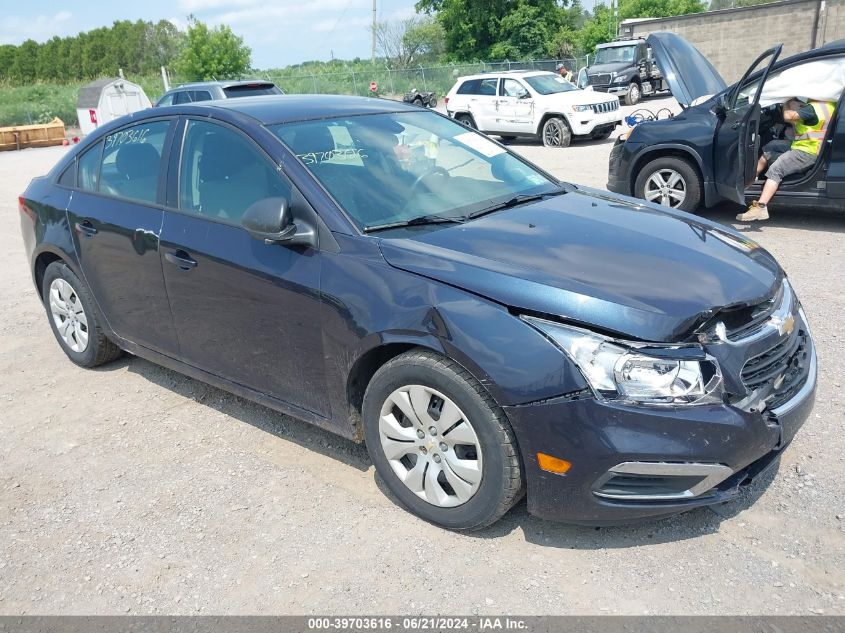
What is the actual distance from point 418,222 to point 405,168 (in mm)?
477

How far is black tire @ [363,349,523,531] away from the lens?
111 inches

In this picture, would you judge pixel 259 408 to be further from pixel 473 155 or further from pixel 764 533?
pixel 764 533

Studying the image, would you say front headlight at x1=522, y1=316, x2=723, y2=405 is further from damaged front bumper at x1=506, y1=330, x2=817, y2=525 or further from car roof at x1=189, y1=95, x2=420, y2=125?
car roof at x1=189, y1=95, x2=420, y2=125

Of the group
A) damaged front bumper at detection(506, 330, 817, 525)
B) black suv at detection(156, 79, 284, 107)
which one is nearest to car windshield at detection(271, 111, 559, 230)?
damaged front bumper at detection(506, 330, 817, 525)

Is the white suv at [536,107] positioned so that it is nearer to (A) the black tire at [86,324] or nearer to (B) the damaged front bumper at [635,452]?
(A) the black tire at [86,324]

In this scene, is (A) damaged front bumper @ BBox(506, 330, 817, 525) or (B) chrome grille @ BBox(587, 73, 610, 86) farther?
(B) chrome grille @ BBox(587, 73, 610, 86)

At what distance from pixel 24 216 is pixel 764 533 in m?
4.97

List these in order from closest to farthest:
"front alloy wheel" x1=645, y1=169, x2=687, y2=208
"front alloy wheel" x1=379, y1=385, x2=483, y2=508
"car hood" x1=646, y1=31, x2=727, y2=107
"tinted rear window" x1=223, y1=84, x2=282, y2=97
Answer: "front alloy wheel" x1=379, y1=385, x2=483, y2=508
"car hood" x1=646, y1=31, x2=727, y2=107
"front alloy wheel" x1=645, y1=169, x2=687, y2=208
"tinted rear window" x1=223, y1=84, x2=282, y2=97

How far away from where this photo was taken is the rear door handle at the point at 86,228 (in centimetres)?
453

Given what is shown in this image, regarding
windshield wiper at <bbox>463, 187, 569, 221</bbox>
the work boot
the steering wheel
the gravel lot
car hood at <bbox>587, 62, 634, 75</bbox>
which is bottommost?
the gravel lot

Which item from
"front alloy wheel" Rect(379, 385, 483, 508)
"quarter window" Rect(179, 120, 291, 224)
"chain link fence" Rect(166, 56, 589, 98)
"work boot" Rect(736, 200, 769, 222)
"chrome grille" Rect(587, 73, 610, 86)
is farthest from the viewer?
"chain link fence" Rect(166, 56, 589, 98)

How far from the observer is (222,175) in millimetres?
3883

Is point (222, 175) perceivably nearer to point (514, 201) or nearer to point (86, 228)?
Answer: point (86, 228)

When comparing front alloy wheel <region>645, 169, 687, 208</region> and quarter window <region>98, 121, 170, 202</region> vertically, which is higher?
quarter window <region>98, 121, 170, 202</region>
